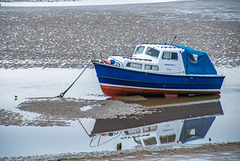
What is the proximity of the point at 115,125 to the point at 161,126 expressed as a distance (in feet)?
5.85

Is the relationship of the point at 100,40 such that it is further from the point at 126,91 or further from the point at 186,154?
the point at 186,154

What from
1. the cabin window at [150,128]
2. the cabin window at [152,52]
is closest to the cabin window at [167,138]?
the cabin window at [150,128]

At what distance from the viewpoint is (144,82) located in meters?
19.4

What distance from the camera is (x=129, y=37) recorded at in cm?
3288

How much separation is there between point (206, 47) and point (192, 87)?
11607 mm

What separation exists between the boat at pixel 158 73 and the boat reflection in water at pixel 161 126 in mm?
1396

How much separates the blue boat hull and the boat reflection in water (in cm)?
127

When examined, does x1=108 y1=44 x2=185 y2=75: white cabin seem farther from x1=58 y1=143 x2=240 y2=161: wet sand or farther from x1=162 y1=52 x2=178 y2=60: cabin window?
x1=58 y1=143 x2=240 y2=161: wet sand

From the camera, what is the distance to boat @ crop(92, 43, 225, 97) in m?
19.1

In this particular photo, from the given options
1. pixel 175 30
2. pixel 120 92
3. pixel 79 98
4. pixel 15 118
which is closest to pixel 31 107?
pixel 15 118

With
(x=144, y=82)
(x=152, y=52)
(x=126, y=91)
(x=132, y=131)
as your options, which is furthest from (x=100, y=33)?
(x=132, y=131)

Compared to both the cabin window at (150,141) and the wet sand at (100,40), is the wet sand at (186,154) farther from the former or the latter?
the cabin window at (150,141)

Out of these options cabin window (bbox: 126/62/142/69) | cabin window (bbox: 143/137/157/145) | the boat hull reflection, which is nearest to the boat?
cabin window (bbox: 126/62/142/69)

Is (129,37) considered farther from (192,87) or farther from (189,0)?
(189,0)
